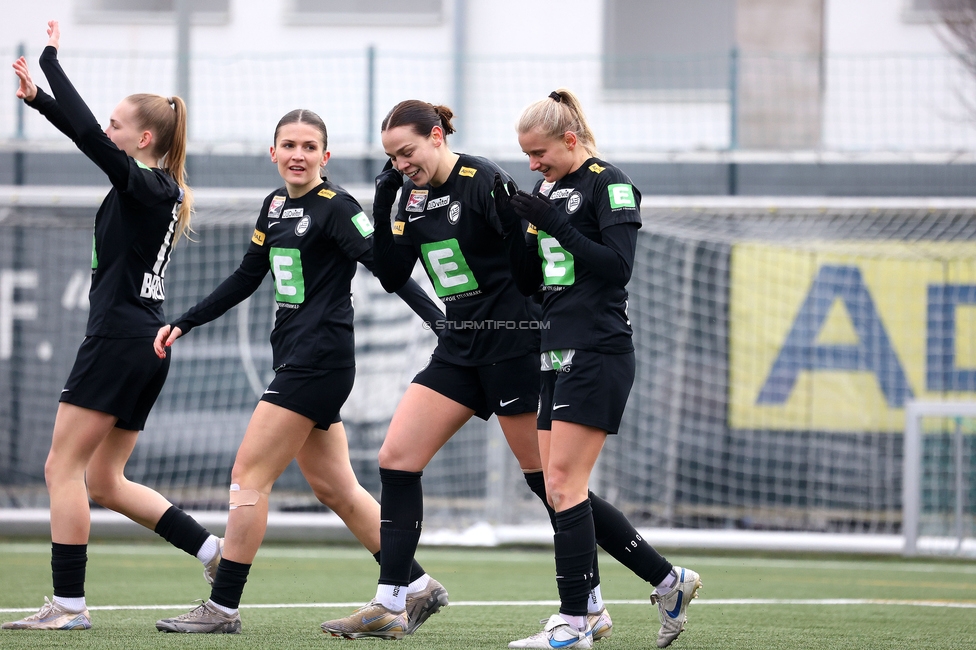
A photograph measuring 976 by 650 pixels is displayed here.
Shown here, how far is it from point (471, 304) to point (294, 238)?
2.30 ft

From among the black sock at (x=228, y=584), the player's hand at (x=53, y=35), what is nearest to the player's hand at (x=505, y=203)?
the black sock at (x=228, y=584)

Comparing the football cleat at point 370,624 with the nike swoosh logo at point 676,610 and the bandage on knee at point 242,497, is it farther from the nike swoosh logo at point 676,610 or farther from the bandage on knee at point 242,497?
the nike swoosh logo at point 676,610

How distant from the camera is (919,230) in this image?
995 cm

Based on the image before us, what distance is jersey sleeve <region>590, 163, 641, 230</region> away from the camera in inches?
156

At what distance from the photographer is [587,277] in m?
4.05

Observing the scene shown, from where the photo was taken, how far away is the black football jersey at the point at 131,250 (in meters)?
4.49

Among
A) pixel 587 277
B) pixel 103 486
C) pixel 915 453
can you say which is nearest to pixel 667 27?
pixel 915 453

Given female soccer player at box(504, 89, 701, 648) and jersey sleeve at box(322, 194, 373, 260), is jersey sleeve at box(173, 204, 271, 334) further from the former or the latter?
female soccer player at box(504, 89, 701, 648)

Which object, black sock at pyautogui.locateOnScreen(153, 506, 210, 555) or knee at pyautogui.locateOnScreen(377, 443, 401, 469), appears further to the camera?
black sock at pyautogui.locateOnScreen(153, 506, 210, 555)

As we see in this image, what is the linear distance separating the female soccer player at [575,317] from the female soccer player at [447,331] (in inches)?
7.7

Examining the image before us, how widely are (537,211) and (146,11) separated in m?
10.8

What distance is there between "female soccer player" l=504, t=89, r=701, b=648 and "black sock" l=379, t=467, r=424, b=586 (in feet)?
1.76

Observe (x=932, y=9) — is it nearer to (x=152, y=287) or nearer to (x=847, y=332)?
(x=847, y=332)

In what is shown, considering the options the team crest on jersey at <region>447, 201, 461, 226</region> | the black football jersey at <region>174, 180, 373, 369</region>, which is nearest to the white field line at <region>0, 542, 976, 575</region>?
the black football jersey at <region>174, 180, 373, 369</region>
